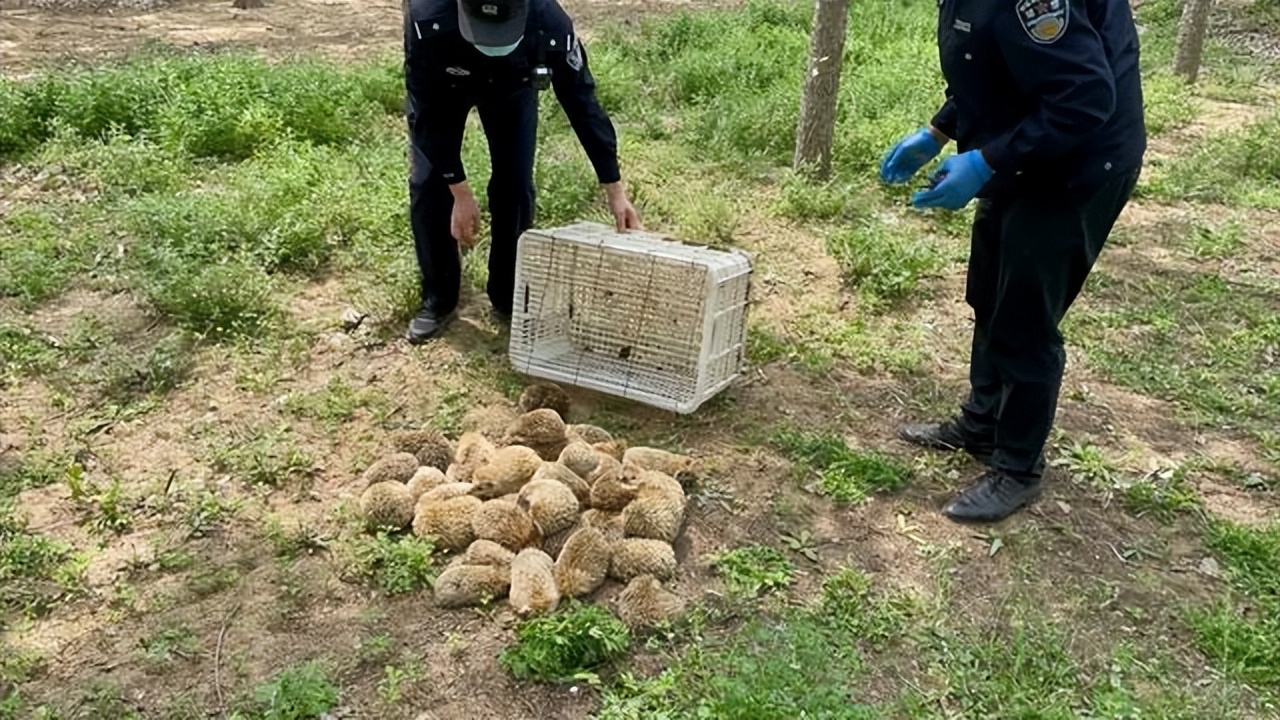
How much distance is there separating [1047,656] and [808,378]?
5.27 feet

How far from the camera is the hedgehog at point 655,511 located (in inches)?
121

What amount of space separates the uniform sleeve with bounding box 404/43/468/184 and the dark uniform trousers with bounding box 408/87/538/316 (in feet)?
0.05

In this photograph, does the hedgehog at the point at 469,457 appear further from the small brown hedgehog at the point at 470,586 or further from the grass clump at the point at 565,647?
the grass clump at the point at 565,647

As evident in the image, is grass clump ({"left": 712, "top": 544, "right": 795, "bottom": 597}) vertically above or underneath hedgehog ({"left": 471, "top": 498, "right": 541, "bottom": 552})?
underneath

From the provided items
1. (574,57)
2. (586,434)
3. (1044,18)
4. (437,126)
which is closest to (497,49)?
(574,57)

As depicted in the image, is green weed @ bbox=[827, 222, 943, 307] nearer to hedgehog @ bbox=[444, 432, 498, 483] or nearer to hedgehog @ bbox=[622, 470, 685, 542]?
hedgehog @ bbox=[622, 470, 685, 542]

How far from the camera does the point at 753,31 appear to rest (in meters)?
9.16

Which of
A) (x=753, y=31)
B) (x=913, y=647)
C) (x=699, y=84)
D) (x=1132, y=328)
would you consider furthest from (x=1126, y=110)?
(x=753, y=31)

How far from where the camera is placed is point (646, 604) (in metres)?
2.82

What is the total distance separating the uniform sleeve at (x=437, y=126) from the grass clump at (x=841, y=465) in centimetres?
152

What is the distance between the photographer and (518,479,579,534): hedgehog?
119 inches

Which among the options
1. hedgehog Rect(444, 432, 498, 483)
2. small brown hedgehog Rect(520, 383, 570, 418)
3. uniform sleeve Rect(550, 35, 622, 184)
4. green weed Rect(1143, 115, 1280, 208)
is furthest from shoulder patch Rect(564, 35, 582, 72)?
green weed Rect(1143, 115, 1280, 208)

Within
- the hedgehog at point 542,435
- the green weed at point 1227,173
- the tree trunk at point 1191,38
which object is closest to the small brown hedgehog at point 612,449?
the hedgehog at point 542,435

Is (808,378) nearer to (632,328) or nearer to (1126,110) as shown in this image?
(632,328)
